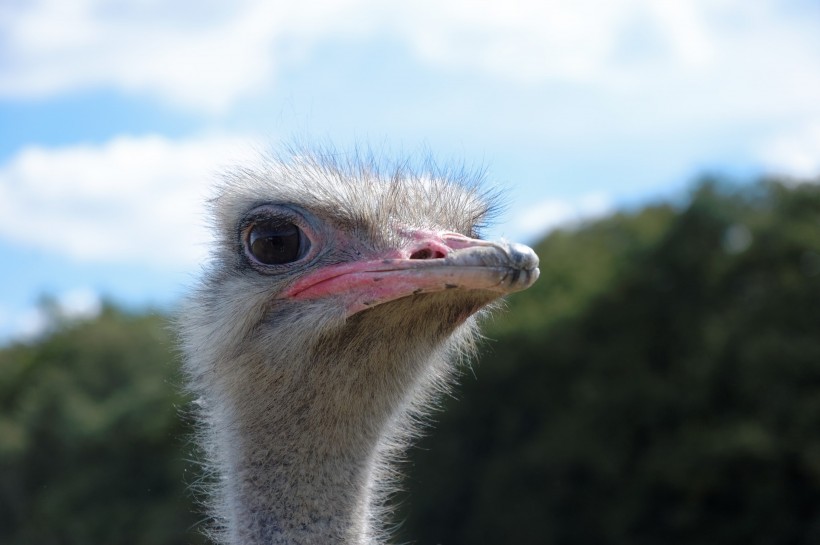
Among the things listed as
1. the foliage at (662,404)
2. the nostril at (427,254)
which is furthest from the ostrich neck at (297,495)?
the foliage at (662,404)

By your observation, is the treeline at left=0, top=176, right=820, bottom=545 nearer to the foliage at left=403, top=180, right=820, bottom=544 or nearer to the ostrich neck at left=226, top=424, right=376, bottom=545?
the foliage at left=403, top=180, right=820, bottom=544

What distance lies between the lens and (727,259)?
2494 centimetres

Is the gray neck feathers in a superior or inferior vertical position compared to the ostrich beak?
inferior

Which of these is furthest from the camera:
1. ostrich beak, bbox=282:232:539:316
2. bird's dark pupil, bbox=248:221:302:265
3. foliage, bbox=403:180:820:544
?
foliage, bbox=403:180:820:544

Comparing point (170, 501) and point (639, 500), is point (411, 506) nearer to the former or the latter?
point (639, 500)

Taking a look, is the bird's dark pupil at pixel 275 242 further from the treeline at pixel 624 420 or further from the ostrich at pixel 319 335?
the treeline at pixel 624 420

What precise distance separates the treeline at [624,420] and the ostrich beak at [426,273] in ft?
43.7

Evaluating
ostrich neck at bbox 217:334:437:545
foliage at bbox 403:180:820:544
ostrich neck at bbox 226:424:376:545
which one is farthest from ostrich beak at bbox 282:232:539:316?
foliage at bbox 403:180:820:544

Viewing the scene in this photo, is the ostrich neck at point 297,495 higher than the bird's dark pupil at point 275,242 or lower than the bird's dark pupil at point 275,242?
lower

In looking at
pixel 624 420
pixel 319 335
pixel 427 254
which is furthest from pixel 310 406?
pixel 624 420

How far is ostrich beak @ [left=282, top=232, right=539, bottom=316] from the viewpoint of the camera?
8.43 feet

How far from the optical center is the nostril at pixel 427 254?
274 cm

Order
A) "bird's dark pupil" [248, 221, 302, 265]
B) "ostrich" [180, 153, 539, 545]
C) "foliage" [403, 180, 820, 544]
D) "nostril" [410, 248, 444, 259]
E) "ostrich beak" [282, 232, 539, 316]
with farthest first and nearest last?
"foliage" [403, 180, 820, 544], "bird's dark pupil" [248, 221, 302, 265], "ostrich" [180, 153, 539, 545], "nostril" [410, 248, 444, 259], "ostrich beak" [282, 232, 539, 316]

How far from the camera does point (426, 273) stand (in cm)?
269
